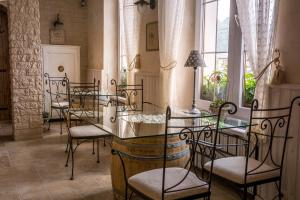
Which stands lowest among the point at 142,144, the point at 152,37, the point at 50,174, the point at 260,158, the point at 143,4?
the point at 50,174

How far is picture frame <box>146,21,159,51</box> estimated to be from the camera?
416cm

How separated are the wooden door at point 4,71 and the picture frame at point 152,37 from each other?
315 cm

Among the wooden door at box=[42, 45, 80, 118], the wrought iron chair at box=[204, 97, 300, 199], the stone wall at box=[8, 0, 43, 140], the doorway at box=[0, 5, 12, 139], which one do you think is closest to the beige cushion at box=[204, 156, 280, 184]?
the wrought iron chair at box=[204, 97, 300, 199]

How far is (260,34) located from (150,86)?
1991 mm

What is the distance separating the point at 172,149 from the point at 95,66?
4.16 meters

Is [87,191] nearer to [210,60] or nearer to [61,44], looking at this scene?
[210,60]

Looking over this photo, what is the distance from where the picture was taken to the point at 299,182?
2295 mm

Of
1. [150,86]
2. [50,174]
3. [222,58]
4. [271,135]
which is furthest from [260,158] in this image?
[50,174]

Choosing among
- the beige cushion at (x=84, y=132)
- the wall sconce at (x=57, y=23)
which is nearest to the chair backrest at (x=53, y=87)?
the wall sconce at (x=57, y=23)

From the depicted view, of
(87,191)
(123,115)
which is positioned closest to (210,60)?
(123,115)

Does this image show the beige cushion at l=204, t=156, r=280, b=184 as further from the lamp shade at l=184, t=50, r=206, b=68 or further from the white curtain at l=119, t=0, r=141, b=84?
the white curtain at l=119, t=0, r=141, b=84

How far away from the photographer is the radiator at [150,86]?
13.5ft

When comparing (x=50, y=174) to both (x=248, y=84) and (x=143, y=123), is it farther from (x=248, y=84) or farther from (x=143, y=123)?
(x=248, y=84)

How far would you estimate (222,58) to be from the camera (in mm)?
3291
